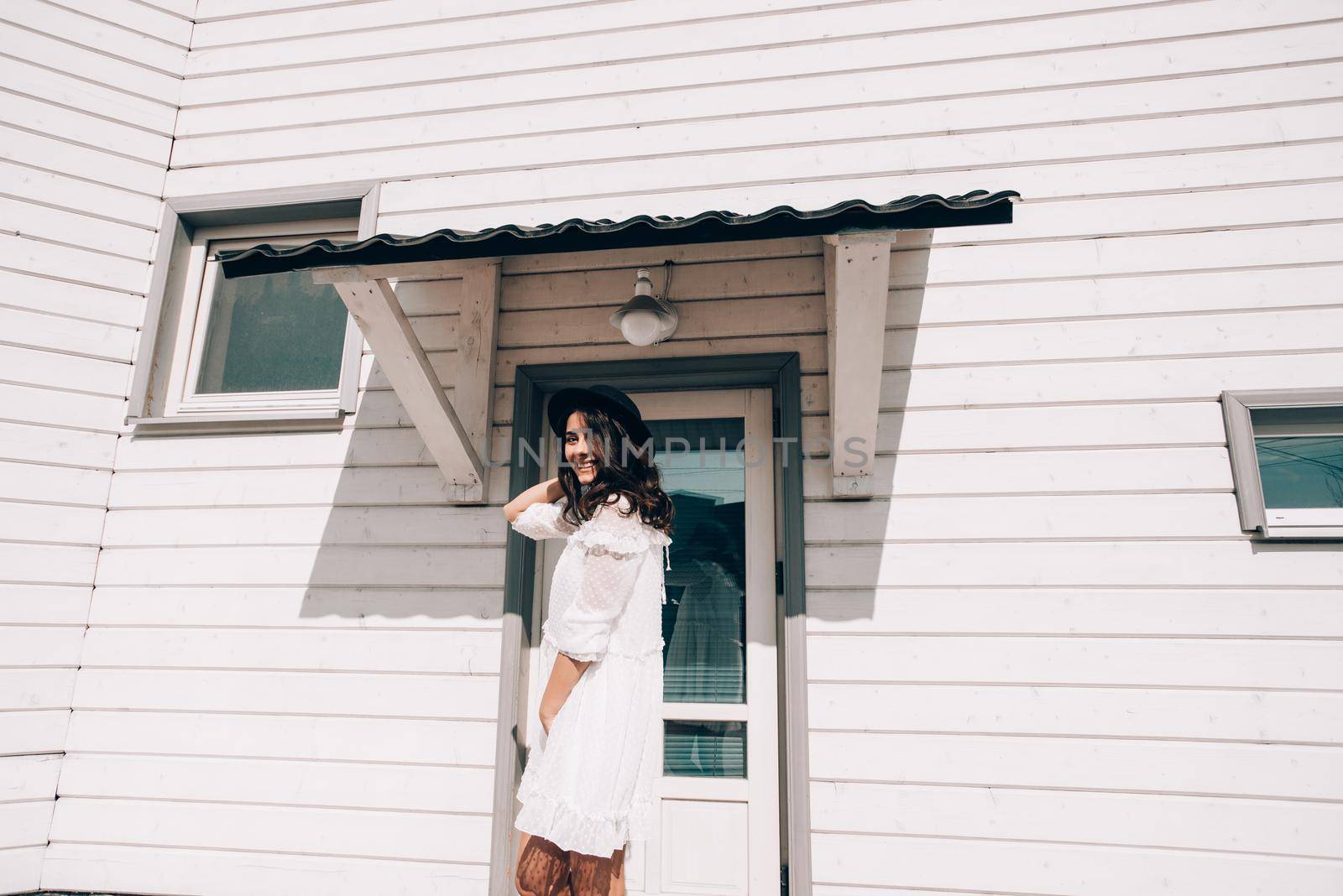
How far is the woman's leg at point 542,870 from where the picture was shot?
6.26ft

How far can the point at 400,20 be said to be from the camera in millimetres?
3662

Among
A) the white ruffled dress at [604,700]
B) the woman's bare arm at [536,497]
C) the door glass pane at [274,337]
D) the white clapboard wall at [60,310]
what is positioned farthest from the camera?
the door glass pane at [274,337]

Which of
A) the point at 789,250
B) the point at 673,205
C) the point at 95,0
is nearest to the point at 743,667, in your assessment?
the point at 789,250

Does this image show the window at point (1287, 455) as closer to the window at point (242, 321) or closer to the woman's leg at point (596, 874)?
the woman's leg at point (596, 874)

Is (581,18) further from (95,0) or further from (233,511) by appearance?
(233,511)

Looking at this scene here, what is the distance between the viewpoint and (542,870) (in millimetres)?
1917

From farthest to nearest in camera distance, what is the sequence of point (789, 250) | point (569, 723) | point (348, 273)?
point (789, 250) < point (348, 273) < point (569, 723)

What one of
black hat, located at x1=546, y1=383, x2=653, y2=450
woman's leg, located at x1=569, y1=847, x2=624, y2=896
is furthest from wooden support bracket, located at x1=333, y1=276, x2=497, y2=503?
woman's leg, located at x1=569, y1=847, x2=624, y2=896

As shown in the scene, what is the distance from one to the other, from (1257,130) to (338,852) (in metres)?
4.89

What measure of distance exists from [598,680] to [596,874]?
0.51m

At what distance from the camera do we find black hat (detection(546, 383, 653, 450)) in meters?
2.16

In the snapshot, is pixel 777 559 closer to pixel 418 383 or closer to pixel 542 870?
pixel 542 870

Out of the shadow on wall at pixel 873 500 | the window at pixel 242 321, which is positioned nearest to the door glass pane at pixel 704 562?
the shadow on wall at pixel 873 500

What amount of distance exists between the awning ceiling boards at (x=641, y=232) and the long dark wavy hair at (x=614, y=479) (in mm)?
648
